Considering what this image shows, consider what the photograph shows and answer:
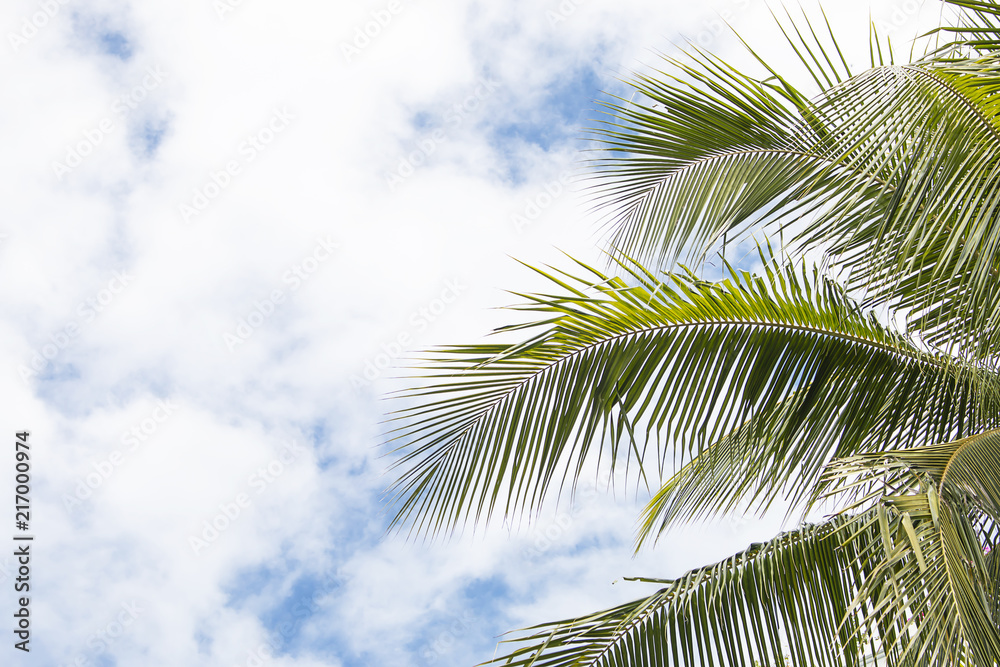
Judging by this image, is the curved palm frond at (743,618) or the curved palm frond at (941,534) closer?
the curved palm frond at (941,534)

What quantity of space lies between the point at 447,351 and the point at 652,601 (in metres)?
1.24

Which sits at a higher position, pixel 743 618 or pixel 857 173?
pixel 857 173

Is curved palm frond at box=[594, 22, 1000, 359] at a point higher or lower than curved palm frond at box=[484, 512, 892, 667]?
higher

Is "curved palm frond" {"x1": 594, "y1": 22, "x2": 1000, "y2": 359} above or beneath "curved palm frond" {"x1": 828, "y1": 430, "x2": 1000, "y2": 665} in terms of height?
above

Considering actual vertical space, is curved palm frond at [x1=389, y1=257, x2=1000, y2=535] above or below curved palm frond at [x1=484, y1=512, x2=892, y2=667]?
above

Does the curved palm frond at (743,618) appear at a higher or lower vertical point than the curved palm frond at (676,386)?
lower

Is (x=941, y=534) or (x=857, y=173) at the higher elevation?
(x=857, y=173)

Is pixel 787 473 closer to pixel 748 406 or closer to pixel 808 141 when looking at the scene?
pixel 748 406

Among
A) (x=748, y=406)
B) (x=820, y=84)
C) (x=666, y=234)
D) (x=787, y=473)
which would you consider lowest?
(x=787, y=473)

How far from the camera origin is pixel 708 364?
3.30m

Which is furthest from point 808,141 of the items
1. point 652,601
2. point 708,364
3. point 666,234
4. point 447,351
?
point 652,601

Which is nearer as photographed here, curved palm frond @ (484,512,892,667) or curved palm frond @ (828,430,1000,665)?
curved palm frond @ (828,430,1000,665)

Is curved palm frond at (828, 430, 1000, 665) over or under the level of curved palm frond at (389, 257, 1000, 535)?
under

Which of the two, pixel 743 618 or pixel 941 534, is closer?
pixel 941 534
